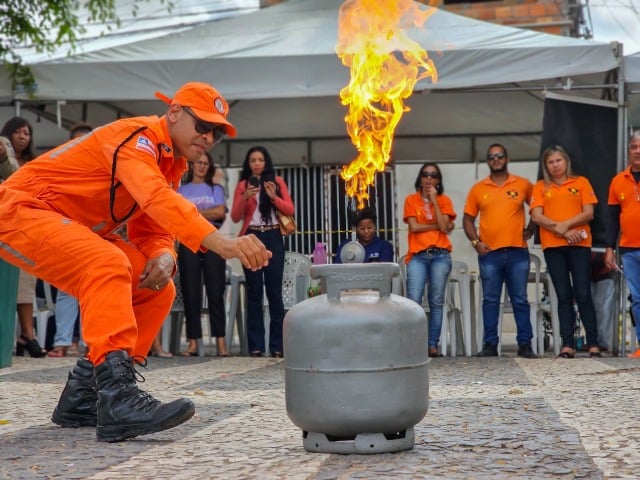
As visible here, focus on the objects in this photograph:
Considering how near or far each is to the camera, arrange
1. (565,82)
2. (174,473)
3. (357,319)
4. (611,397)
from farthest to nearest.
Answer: (565,82) < (611,397) < (357,319) < (174,473)

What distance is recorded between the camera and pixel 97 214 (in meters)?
5.03

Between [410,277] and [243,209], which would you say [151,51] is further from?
[410,277]

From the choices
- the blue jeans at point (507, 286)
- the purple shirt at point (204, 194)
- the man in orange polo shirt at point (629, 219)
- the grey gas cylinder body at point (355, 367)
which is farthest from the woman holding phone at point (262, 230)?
the grey gas cylinder body at point (355, 367)

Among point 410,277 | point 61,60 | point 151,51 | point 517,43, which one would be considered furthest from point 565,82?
point 61,60

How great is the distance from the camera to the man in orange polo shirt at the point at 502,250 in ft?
34.9

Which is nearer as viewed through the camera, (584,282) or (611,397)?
(611,397)

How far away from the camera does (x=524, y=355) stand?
10.6 metres

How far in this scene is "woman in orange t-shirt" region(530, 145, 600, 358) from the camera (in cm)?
1040

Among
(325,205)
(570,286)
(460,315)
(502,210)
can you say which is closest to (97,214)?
(502,210)

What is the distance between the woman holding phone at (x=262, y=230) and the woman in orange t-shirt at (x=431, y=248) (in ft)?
4.44

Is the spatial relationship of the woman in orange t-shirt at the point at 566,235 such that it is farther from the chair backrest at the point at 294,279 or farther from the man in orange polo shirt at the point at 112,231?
the man in orange polo shirt at the point at 112,231

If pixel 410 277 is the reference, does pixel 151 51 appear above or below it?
above

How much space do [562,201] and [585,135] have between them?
3.09 ft

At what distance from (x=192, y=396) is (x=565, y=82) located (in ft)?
19.7
